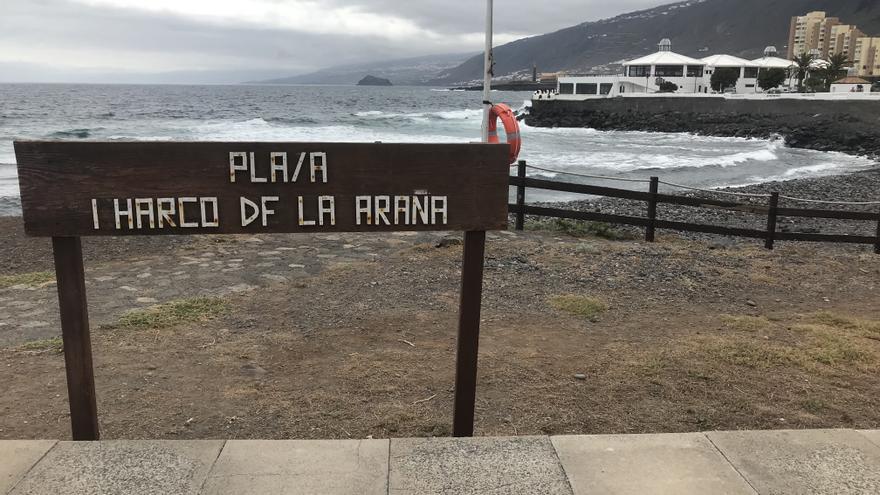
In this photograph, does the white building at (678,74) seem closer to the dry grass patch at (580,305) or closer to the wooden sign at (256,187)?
the dry grass patch at (580,305)

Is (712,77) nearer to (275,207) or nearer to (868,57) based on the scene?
(868,57)

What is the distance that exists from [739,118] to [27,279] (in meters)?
54.3

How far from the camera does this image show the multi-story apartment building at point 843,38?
162250mm

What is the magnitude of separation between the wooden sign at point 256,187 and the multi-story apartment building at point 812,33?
196 m

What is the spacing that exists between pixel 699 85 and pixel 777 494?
8580 centimetres

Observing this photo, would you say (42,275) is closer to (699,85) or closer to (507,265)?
(507,265)

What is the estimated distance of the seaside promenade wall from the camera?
127 feet

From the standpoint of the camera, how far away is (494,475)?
121 inches

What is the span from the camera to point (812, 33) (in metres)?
186

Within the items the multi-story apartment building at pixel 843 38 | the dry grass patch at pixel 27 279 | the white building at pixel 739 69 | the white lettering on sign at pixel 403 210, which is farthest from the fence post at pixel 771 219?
the multi-story apartment building at pixel 843 38

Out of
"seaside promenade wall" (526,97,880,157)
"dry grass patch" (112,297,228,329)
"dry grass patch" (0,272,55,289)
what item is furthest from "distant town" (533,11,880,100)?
"dry grass patch" (112,297,228,329)

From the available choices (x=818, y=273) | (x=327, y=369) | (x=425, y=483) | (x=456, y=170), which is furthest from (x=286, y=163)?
(x=818, y=273)

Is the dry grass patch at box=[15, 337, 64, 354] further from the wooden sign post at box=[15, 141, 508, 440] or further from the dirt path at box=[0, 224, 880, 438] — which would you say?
the wooden sign post at box=[15, 141, 508, 440]

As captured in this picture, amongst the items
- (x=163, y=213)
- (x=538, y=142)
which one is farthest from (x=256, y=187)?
(x=538, y=142)
